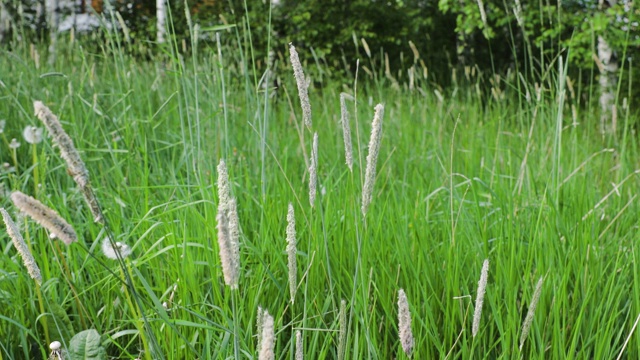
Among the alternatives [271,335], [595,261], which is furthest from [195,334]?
[595,261]

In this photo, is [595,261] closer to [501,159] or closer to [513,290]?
[513,290]

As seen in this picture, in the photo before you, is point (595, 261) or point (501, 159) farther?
point (501, 159)

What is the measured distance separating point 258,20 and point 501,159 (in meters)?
6.27

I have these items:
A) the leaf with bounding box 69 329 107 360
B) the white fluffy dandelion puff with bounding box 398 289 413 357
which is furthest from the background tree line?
the white fluffy dandelion puff with bounding box 398 289 413 357

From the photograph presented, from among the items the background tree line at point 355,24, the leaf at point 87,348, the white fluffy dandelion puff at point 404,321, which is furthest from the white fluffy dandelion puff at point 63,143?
the background tree line at point 355,24

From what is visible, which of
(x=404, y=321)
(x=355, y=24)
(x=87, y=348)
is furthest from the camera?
(x=355, y=24)

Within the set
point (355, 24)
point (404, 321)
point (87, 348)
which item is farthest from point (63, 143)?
point (355, 24)

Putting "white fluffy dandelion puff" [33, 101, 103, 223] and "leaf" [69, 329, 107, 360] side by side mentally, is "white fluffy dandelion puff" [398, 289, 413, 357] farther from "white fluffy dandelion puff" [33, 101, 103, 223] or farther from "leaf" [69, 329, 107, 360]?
"leaf" [69, 329, 107, 360]

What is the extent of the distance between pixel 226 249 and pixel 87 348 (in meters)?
0.74

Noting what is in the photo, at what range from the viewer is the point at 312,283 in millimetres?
1384

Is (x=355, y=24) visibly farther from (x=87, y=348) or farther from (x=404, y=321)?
(x=404, y=321)

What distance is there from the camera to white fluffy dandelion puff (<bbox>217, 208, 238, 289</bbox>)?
22.5 inches

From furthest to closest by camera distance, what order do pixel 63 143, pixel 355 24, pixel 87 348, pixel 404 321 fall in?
pixel 355 24 < pixel 87 348 < pixel 404 321 < pixel 63 143

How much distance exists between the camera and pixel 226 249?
579 millimetres
